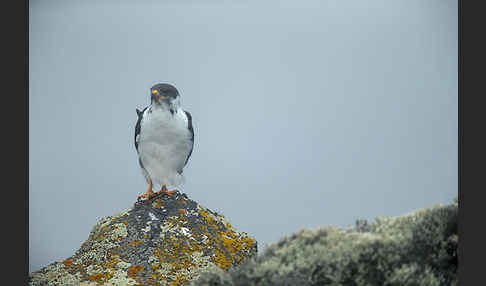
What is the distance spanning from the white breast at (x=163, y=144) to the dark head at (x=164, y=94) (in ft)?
0.43

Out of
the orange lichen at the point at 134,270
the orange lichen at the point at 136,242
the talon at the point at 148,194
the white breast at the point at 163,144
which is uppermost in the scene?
the white breast at the point at 163,144

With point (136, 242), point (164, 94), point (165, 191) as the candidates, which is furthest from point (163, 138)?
point (136, 242)

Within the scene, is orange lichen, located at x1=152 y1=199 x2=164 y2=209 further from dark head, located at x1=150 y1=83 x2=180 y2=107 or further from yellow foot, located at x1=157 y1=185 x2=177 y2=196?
dark head, located at x1=150 y1=83 x2=180 y2=107

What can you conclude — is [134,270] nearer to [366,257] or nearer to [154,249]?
[154,249]

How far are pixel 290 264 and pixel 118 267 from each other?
233 centimetres

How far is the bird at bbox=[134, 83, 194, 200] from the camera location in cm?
588

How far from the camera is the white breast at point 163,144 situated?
19.6 feet

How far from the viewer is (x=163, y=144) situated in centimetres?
617

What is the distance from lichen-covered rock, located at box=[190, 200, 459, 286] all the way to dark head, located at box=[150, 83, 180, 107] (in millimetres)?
2443

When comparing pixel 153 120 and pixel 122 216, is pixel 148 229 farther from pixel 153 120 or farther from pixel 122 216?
pixel 153 120

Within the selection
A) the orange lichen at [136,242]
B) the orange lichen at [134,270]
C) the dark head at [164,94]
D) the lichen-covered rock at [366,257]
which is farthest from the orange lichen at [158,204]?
the lichen-covered rock at [366,257]

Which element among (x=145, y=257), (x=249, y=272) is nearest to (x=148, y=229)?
(x=145, y=257)

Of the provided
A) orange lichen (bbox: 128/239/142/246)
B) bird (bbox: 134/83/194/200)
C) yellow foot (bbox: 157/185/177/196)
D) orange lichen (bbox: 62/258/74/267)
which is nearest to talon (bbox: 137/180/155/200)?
bird (bbox: 134/83/194/200)

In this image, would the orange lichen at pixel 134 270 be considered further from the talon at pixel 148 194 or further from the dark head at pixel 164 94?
the dark head at pixel 164 94
